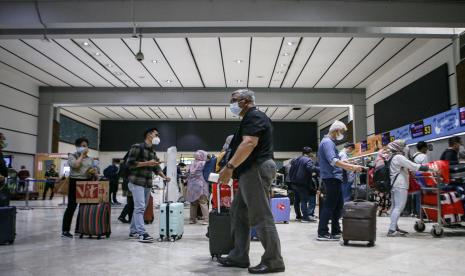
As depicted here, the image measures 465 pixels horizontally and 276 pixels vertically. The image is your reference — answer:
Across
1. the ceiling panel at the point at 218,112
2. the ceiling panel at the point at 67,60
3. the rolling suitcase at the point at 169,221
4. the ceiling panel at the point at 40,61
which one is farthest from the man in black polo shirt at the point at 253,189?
the ceiling panel at the point at 218,112

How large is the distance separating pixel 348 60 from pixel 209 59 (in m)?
4.60

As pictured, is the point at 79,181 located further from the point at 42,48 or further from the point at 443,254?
the point at 42,48

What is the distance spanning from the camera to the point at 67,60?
1288cm

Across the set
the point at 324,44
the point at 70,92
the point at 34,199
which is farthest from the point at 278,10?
the point at 34,199

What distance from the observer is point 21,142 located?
51.3 ft

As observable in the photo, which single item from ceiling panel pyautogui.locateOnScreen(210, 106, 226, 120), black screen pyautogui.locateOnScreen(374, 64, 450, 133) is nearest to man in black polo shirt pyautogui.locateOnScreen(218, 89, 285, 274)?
black screen pyautogui.locateOnScreen(374, 64, 450, 133)

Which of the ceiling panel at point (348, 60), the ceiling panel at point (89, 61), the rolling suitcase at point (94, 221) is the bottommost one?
the rolling suitcase at point (94, 221)

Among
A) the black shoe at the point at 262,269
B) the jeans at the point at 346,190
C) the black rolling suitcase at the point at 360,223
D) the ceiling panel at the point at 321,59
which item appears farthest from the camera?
the ceiling panel at the point at 321,59

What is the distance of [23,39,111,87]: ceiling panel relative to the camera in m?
11.3

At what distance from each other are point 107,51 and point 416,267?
10875mm

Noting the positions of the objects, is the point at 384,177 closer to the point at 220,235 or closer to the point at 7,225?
the point at 220,235

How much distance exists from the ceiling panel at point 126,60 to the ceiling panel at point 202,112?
390 cm

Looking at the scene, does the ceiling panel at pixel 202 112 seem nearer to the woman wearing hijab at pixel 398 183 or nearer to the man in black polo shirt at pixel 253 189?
the woman wearing hijab at pixel 398 183

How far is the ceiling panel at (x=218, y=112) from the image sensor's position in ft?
65.7
